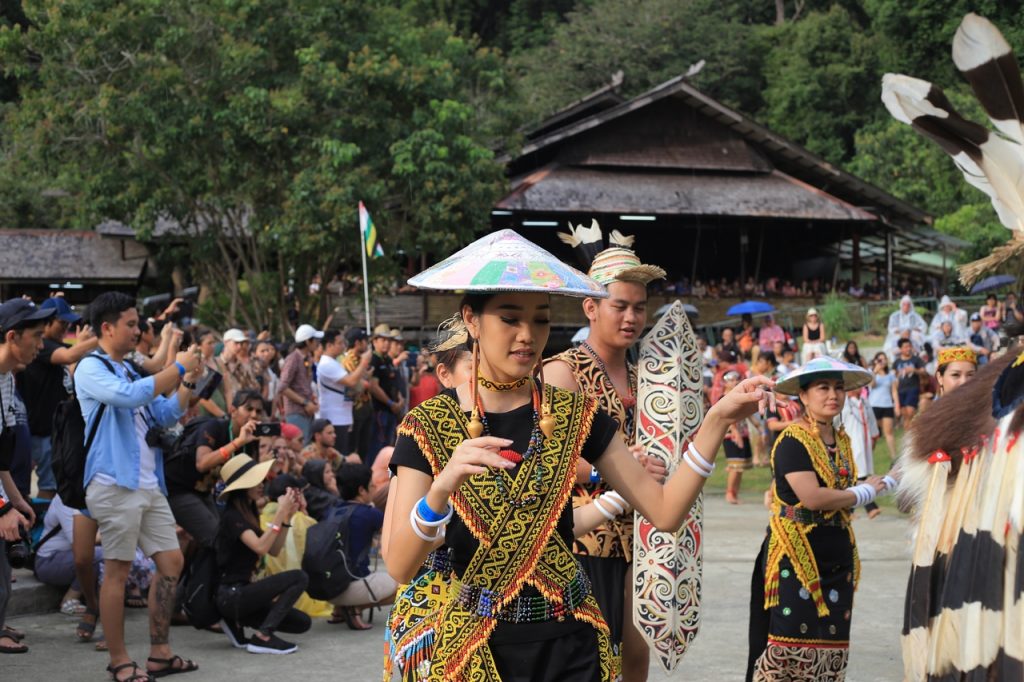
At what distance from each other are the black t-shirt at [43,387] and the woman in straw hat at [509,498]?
5.65m

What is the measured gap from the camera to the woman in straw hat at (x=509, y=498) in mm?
3482

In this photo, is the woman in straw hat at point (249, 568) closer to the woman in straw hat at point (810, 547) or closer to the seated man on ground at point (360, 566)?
the seated man on ground at point (360, 566)

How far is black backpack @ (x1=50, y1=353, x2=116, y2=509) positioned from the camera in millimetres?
6887

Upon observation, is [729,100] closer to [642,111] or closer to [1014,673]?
[642,111]

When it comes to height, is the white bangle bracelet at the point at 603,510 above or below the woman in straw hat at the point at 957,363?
below

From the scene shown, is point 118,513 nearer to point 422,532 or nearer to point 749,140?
point 422,532

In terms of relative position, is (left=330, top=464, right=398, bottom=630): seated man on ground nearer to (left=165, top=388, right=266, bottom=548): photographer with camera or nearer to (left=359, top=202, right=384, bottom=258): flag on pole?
(left=165, top=388, right=266, bottom=548): photographer with camera

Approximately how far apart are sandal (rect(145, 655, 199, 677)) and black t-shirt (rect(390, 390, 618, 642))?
406cm

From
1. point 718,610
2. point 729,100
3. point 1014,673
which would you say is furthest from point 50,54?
point 729,100

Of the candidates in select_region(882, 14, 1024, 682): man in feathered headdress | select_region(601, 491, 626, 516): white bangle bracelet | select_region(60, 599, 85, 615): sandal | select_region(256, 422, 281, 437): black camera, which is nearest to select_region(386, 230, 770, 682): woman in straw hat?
select_region(882, 14, 1024, 682): man in feathered headdress

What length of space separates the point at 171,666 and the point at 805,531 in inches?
140

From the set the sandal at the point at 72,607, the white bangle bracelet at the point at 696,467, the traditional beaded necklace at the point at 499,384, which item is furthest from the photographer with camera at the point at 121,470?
the white bangle bracelet at the point at 696,467

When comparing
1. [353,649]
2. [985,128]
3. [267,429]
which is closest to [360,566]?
[353,649]

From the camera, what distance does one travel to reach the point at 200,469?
7863 millimetres
